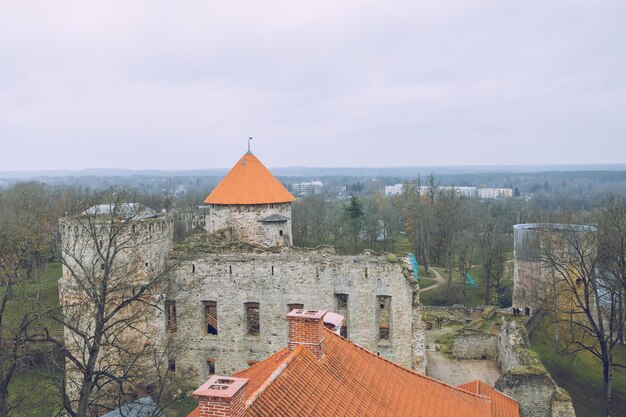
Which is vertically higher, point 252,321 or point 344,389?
point 344,389

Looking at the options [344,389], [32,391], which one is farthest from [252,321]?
[344,389]

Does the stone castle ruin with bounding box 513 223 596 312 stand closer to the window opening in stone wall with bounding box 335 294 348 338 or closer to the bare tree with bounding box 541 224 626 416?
the bare tree with bounding box 541 224 626 416

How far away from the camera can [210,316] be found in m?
20.0

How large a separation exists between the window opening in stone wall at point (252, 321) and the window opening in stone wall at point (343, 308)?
10.4 ft

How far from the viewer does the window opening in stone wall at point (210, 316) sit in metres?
19.4

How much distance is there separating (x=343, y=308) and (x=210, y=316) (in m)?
5.37

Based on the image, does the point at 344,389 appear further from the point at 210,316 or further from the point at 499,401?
the point at 210,316

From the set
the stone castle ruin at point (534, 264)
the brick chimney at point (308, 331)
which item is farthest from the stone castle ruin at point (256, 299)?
the stone castle ruin at point (534, 264)

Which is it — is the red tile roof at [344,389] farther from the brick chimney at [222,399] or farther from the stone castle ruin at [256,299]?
→ the stone castle ruin at [256,299]

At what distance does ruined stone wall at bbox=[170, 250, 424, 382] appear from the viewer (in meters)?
18.3

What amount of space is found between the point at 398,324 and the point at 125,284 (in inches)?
382

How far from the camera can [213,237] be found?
22.3m

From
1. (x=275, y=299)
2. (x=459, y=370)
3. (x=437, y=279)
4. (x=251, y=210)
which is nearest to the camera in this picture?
(x=275, y=299)

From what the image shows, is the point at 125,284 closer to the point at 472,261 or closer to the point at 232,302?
the point at 232,302
